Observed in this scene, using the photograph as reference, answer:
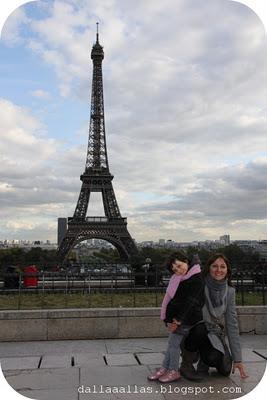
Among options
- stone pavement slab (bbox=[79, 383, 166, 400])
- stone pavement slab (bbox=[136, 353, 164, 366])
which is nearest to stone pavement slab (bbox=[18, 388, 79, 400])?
stone pavement slab (bbox=[79, 383, 166, 400])

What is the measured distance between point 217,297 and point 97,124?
70.0 m

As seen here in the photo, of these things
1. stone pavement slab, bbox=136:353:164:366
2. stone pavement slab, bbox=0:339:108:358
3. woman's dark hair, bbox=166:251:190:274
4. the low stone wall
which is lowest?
stone pavement slab, bbox=0:339:108:358

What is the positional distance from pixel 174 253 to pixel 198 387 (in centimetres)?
159

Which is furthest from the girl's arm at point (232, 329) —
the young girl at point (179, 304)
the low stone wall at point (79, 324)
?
the low stone wall at point (79, 324)

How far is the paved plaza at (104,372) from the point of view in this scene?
210 inches

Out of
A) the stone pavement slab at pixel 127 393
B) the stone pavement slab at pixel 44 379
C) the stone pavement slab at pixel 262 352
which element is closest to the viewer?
the stone pavement slab at pixel 127 393

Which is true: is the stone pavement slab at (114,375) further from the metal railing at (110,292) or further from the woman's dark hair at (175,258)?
the metal railing at (110,292)

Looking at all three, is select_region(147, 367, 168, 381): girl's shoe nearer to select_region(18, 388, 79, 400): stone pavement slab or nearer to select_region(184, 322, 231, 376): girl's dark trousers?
select_region(184, 322, 231, 376): girl's dark trousers

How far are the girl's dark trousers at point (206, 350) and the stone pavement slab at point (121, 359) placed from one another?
1409 mm

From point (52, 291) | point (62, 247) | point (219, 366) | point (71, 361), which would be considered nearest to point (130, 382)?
point (219, 366)

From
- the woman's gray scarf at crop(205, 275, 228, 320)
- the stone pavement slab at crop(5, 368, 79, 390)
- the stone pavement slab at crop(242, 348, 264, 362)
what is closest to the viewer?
the stone pavement slab at crop(5, 368, 79, 390)

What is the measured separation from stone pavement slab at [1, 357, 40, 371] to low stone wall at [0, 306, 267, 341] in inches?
61.7

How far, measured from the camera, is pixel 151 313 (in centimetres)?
917

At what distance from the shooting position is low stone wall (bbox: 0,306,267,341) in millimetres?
8953
